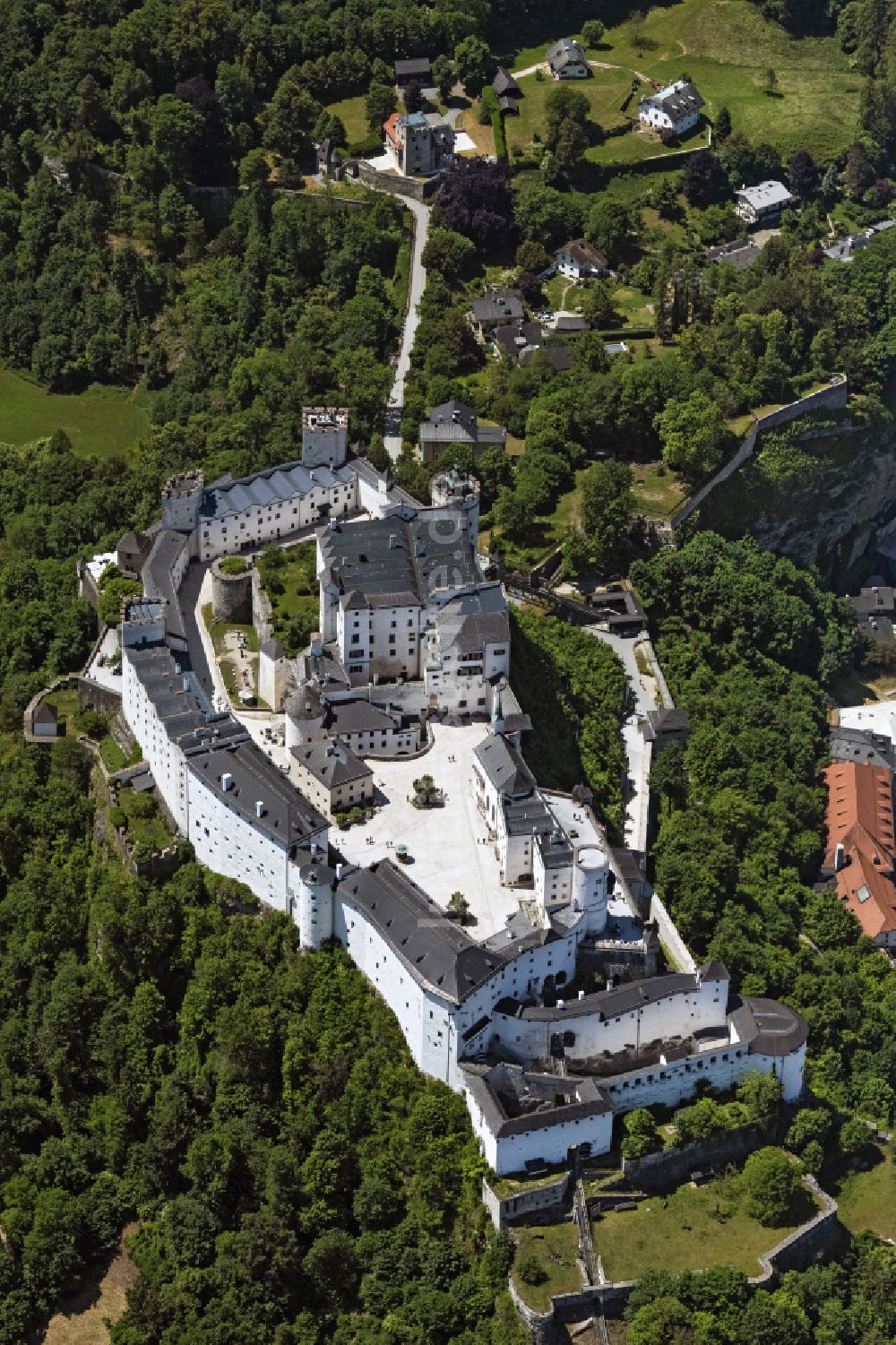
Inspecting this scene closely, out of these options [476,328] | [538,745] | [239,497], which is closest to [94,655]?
[239,497]

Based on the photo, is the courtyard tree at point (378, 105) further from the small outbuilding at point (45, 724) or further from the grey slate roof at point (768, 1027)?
the grey slate roof at point (768, 1027)

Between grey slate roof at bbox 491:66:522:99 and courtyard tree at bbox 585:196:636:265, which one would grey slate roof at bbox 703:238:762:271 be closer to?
courtyard tree at bbox 585:196:636:265

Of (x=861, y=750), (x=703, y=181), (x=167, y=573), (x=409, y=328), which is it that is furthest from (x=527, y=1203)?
(x=703, y=181)

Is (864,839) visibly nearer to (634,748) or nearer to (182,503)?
(634,748)

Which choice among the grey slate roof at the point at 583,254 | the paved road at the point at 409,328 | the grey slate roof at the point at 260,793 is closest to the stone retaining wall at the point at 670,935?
the grey slate roof at the point at 260,793

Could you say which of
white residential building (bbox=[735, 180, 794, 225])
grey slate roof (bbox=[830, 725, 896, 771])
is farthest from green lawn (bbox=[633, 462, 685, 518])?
white residential building (bbox=[735, 180, 794, 225])

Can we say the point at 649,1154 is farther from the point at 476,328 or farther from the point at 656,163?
the point at 656,163
